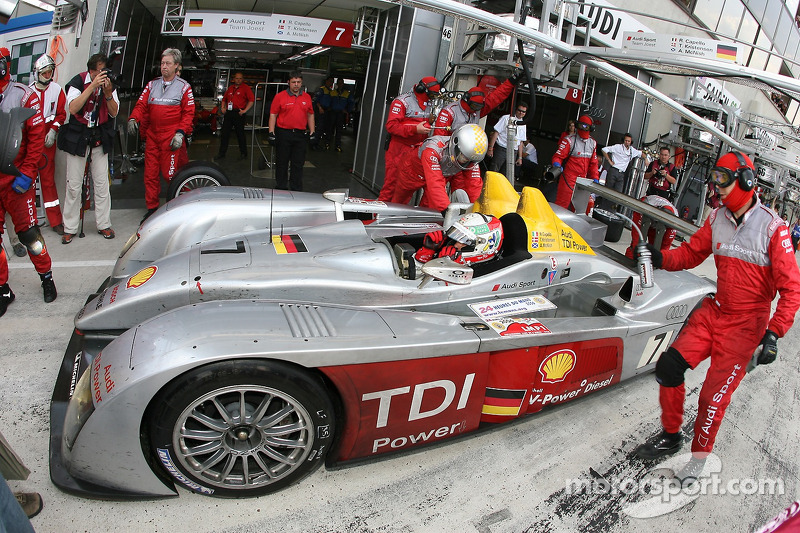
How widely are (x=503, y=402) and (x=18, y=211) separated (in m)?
3.75

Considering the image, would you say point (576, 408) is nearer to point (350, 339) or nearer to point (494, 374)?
point (494, 374)

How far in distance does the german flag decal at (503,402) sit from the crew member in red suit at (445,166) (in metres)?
2.30

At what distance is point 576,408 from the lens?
364 cm

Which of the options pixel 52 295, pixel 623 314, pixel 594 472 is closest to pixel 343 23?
pixel 52 295

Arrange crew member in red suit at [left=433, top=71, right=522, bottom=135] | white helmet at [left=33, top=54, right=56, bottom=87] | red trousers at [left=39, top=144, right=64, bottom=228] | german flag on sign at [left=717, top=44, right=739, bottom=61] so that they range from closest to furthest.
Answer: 1. white helmet at [left=33, top=54, right=56, bottom=87]
2. german flag on sign at [left=717, top=44, right=739, bottom=61]
3. red trousers at [left=39, top=144, right=64, bottom=228]
4. crew member in red suit at [left=433, top=71, right=522, bottom=135]

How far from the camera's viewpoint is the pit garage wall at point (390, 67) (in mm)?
8352

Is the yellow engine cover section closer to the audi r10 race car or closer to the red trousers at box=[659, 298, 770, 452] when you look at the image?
the audi r10 race car

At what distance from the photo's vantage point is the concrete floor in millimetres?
2486

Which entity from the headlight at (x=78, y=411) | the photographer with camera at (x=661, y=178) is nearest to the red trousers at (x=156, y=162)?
the headlight at (x=78, y=411)

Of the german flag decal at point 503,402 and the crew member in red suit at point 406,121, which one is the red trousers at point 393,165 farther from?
the german flag decal at point 503,402

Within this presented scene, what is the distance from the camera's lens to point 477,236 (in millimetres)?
3418

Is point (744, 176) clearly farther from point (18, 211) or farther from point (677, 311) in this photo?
point (18, 211)

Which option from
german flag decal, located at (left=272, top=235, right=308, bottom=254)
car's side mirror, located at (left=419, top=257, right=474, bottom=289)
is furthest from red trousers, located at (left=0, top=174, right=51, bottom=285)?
car's side mirror, located at (left=419, top=257, right=474, bottom=289)

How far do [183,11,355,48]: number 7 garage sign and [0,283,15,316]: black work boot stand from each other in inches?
192
